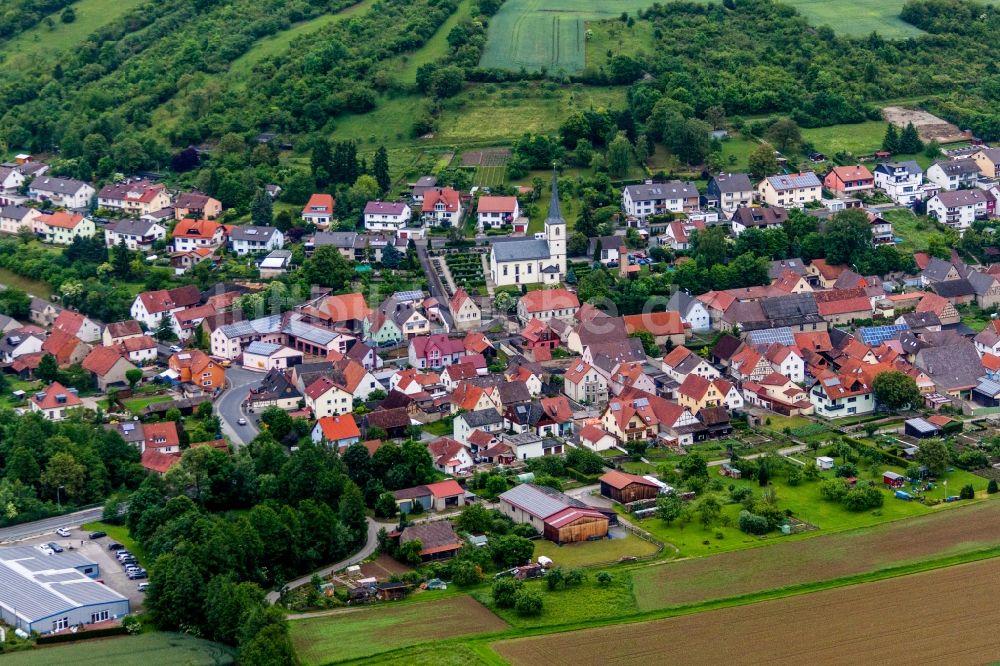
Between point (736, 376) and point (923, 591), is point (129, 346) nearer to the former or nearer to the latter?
point (736, 376)

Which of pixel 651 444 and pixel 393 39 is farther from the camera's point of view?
pixel 393 39

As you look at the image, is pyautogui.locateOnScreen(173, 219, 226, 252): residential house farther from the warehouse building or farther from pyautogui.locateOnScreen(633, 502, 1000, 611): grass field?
pyautogui.locateOnScreen(633, 502, 1000, 611): grass field

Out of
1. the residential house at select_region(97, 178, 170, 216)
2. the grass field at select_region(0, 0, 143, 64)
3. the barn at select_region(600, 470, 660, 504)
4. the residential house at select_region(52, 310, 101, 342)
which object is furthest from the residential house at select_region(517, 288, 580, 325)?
A: the grass field at select_region(0, 0, 143, 64)

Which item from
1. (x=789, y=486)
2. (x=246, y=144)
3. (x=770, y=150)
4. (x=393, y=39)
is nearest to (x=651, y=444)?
(x=789, y=486)

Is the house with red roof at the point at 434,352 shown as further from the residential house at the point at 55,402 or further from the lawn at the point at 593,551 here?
the lawn at the point at 593,551

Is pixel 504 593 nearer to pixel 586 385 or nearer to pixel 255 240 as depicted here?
pixel 586 385

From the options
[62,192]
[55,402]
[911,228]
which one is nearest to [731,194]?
[911,228]
